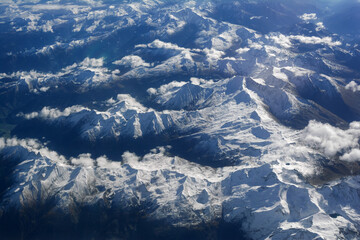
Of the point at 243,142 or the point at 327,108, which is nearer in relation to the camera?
the point at 243,142

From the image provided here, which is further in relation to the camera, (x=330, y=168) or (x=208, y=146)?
(x=208, y=146)

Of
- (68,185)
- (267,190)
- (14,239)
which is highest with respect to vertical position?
(267,190)

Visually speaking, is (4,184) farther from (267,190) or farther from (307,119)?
(307,119)

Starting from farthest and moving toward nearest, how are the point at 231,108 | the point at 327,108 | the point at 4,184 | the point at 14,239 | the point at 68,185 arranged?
1. the point at 327,108
2. the point at 231,108
3. the point at 4,184
4. the point at 68,185
5. the point at 14,239

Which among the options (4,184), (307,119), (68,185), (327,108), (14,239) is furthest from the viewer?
(327,108)

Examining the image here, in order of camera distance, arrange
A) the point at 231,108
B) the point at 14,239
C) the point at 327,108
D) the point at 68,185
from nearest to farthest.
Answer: the point at 14,239, the point at 68,185, the point at 231,108, the point at 327,108

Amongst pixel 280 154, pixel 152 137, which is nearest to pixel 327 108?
pixel 280 154

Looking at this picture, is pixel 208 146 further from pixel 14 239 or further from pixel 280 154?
pixel 14 239

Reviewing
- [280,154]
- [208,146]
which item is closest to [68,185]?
[208,146]

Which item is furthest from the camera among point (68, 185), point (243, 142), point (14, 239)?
point (243, 142)

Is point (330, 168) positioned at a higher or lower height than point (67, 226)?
higher
